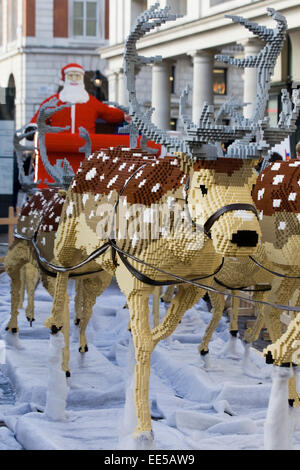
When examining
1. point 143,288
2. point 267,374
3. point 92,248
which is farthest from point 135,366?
point 267,374

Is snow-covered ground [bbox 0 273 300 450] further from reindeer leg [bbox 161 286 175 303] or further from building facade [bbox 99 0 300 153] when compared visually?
building facade [bbox 99 0 300 153]

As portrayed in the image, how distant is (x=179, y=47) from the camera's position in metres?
30.3

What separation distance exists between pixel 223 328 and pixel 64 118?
6220 millimetres

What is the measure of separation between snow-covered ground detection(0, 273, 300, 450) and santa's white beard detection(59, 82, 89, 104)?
5.81 m

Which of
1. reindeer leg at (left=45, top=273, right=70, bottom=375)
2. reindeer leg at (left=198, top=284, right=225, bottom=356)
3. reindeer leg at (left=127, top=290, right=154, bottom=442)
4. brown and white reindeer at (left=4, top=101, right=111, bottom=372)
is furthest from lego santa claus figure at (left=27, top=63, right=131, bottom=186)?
reindeer leg at (left=127, top=290, right=154, bottom=442)

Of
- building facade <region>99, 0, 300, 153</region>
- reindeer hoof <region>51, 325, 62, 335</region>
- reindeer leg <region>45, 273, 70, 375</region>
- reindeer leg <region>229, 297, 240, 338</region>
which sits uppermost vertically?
building facade <region>99, 0, 300, 153</region>

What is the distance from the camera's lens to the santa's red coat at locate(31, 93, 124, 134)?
54.2ft

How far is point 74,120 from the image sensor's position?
1672 centimetres

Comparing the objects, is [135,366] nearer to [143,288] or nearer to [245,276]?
[143,288]

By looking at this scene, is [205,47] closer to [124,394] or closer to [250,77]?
[250,77]

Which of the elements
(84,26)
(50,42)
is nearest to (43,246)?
(50,42)

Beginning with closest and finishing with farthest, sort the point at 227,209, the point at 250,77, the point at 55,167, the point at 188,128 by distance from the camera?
the point at 227,209 < the point at 188,128 < the point at 55,167 < the point at 250,77

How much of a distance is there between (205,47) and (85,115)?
39.3ft

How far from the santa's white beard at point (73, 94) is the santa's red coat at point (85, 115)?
11 centimetres
